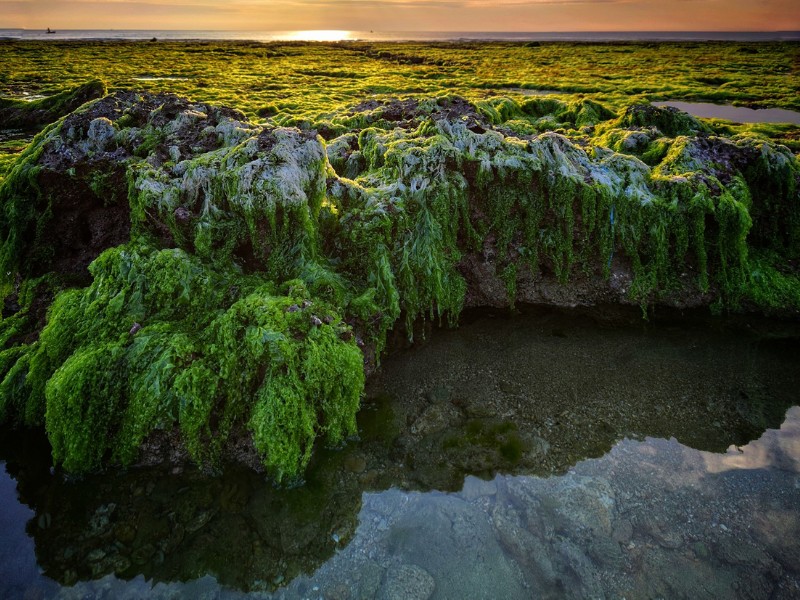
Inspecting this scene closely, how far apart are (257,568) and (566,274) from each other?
597 cm

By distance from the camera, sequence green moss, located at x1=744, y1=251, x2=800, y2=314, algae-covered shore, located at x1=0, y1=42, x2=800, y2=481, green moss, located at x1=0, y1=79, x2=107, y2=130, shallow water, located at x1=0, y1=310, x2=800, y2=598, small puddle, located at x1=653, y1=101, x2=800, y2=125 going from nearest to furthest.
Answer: shallow water, located at x1=0, y1=310, x2=800, y2=598, algae-covered shore, located at x1=0, y1=42, x2=800, y2=481, green moss, located at x1=744, y1=251, x2=800, y2=314, green moss, located at x1=0, y1=79, x2=107, y2=130, small puddle, located at x1=653, y1=101, x2=800, y2=125

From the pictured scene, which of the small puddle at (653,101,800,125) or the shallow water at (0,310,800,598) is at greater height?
the small puddle at (653,101,800,125)

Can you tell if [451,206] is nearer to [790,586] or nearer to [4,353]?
[790,586]

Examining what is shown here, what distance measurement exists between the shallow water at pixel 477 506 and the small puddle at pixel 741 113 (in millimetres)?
17297

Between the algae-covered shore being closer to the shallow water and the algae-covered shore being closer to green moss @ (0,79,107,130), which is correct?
the shallow water

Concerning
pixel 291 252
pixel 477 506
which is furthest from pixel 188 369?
pixel 477 506

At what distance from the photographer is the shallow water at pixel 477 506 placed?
11.8 feet

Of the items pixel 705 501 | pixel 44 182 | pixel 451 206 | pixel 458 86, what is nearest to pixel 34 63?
pixel 458 86

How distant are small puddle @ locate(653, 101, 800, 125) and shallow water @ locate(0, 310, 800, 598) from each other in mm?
17297

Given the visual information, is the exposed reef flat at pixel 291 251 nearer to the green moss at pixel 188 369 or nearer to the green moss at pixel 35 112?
the green moss at pixel 188 369

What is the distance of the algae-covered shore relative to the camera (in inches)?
180

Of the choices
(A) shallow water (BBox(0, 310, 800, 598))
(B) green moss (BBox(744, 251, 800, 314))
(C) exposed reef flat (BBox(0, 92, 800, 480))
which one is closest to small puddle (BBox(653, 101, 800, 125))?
(B) green moss (BBox(744, 251, 800, 314))

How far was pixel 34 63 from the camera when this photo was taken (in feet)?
153

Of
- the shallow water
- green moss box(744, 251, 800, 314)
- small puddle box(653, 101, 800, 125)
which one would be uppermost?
small puddle box(653, 101, 800, 125)
